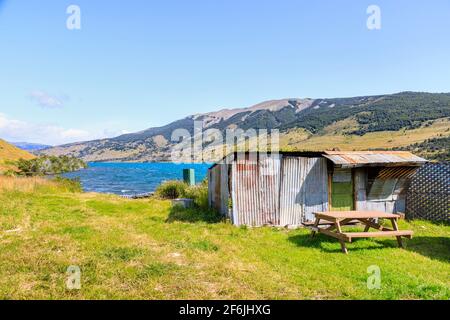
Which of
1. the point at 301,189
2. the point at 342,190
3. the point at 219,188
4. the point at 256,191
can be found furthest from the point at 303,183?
the point at 219,188

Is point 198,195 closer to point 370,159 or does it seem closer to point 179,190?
point 179,190

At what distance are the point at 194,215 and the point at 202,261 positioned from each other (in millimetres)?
5923

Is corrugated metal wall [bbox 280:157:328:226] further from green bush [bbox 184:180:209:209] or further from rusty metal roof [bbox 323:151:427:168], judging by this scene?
green bush [bbox 184:180:209:209]

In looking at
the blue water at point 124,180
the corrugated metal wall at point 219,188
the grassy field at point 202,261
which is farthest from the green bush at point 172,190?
the blue water at point 124,180

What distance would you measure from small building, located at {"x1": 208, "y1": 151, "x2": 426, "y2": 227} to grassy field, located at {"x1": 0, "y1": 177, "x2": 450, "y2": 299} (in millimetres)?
845

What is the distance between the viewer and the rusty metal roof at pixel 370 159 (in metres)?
11.4

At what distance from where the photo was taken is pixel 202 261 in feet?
25.0

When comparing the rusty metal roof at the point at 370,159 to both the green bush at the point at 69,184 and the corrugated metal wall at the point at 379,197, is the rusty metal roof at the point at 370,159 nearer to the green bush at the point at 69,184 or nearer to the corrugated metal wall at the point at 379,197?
the corrugated metal wall at the point at 379,197

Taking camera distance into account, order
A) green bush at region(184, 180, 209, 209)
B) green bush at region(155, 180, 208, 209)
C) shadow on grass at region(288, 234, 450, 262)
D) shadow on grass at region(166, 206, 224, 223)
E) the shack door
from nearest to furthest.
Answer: shadow on grass at region(288, 234, 450, 262) < the shack door < shadow on grass at region(166, 206, 224, 223) < green bush at region(184, 180, 209, 209) < green bush at region(155, 180, 208, 209)

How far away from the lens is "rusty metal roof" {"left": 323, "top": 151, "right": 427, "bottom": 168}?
37.5ft

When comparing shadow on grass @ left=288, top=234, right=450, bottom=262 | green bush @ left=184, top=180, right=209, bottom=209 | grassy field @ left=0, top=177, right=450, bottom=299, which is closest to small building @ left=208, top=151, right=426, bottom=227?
grassy field @ left=0, top=177, right=450, bottom=299

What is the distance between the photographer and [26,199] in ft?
60.0
